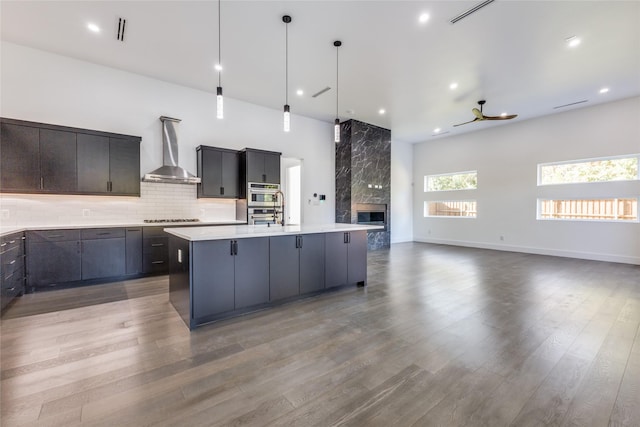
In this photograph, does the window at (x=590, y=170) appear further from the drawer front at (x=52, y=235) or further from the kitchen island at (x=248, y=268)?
the drawer front at (x=52, y=235)

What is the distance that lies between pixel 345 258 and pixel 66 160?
443cm

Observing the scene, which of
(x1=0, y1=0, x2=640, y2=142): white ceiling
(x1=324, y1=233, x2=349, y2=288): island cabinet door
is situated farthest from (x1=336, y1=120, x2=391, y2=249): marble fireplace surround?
(x1=324, y1=233, x2=349, y2=288): island cabinet door

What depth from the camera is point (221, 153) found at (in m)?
5.35

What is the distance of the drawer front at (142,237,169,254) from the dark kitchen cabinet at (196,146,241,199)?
3.67 feet

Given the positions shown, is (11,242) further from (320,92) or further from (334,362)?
(320,92)

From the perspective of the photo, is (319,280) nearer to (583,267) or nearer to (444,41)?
(444,41)

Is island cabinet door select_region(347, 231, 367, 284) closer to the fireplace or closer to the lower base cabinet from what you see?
the lower base cabinet

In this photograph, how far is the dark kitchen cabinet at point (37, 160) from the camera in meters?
3.60

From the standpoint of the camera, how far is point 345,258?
12.5ft

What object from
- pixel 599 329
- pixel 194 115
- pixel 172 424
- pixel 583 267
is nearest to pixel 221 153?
pixel 194 115

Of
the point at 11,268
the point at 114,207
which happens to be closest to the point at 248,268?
the point at 11,268

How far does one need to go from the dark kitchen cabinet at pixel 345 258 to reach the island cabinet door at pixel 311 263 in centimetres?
10

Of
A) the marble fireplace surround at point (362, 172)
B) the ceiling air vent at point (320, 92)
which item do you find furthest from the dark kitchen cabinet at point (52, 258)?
the marble fireplace surround at point (362, 172)

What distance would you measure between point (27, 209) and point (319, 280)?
449 cm
